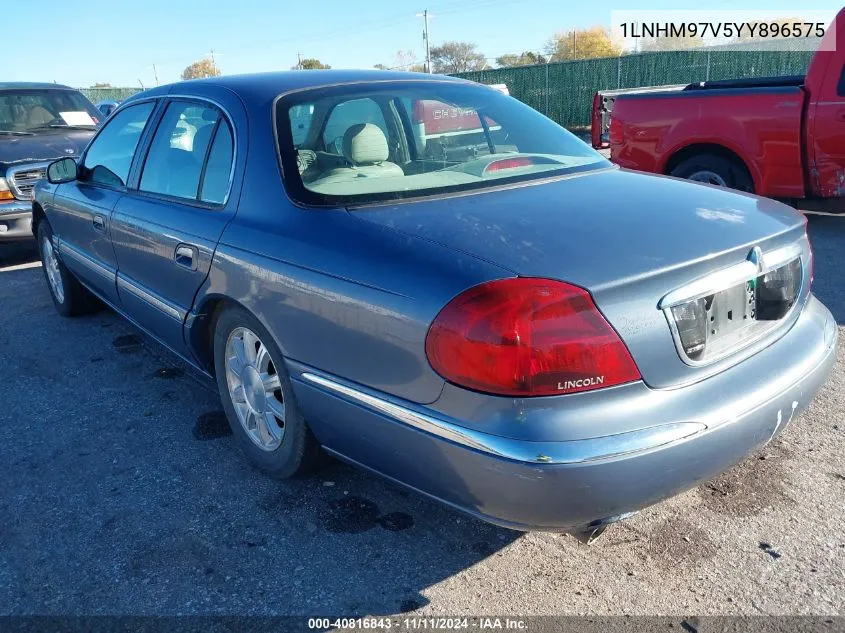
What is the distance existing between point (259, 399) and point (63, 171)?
2.48 m

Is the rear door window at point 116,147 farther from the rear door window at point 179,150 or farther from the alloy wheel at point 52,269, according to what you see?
the alloy wheel at point 52,269

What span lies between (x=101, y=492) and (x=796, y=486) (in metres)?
2.78

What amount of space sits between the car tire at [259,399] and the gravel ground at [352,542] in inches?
5.6

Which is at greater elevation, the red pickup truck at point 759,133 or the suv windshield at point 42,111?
the suv windshield at point 42,111

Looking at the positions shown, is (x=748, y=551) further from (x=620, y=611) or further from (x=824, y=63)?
(x=824, y=63)

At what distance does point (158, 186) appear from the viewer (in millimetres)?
3510

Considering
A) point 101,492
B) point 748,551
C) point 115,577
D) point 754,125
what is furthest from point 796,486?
point 754,125

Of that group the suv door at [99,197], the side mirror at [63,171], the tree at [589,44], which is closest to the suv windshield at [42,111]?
the suv door at [99,197]

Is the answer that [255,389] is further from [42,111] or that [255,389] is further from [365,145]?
[42,111]

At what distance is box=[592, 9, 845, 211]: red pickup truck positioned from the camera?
6.30 m

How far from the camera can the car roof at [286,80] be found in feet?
9.93

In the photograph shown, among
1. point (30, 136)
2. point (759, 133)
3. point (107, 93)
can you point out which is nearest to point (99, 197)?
point (30, 136)

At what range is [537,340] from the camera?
1921 mm

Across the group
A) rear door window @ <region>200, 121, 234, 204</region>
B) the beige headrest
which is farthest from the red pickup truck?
rear door window @ <region>200, 121, 234, 204</region>
